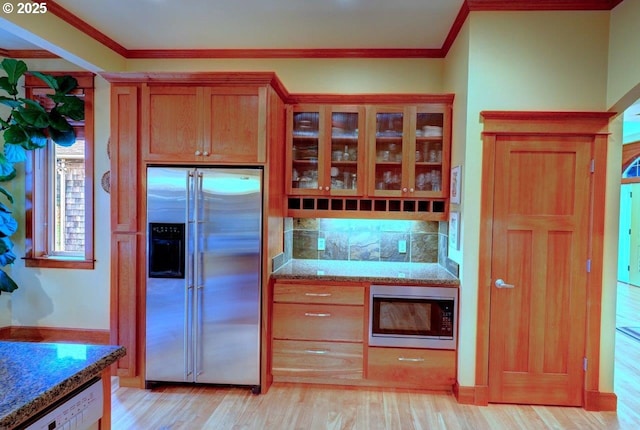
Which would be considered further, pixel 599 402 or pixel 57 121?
pixel 57 121

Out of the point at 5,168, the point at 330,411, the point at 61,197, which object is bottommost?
the point at 330,411

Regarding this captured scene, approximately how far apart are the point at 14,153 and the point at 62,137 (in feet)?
1.34

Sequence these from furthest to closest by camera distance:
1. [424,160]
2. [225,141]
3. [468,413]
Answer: [424,160], [225,141], [468,413]

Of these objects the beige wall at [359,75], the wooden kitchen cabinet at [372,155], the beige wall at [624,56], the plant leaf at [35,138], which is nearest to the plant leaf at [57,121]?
the plant leaf at [35,138]

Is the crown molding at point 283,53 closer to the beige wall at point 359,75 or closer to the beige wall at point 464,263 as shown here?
the beige wall at point 359,75

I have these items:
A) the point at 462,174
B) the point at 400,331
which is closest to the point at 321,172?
the point at 462,174

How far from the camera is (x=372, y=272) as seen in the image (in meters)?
2.95

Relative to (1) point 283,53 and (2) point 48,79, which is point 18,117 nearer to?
(2) point 48,79

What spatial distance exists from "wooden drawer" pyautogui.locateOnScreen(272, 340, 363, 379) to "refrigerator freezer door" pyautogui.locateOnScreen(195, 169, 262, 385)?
217 millimetres

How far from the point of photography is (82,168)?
3646 mm

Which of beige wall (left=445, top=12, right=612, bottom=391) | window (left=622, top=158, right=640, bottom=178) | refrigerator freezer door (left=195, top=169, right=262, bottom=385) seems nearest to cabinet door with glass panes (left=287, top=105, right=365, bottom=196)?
refrigerator freezer door (left=195, top=169, right=262, bottom=385)

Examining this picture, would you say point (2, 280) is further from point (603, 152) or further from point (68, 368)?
point (603, 152)

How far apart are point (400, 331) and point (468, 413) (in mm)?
710

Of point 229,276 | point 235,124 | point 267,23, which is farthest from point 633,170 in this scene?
point 229,276
